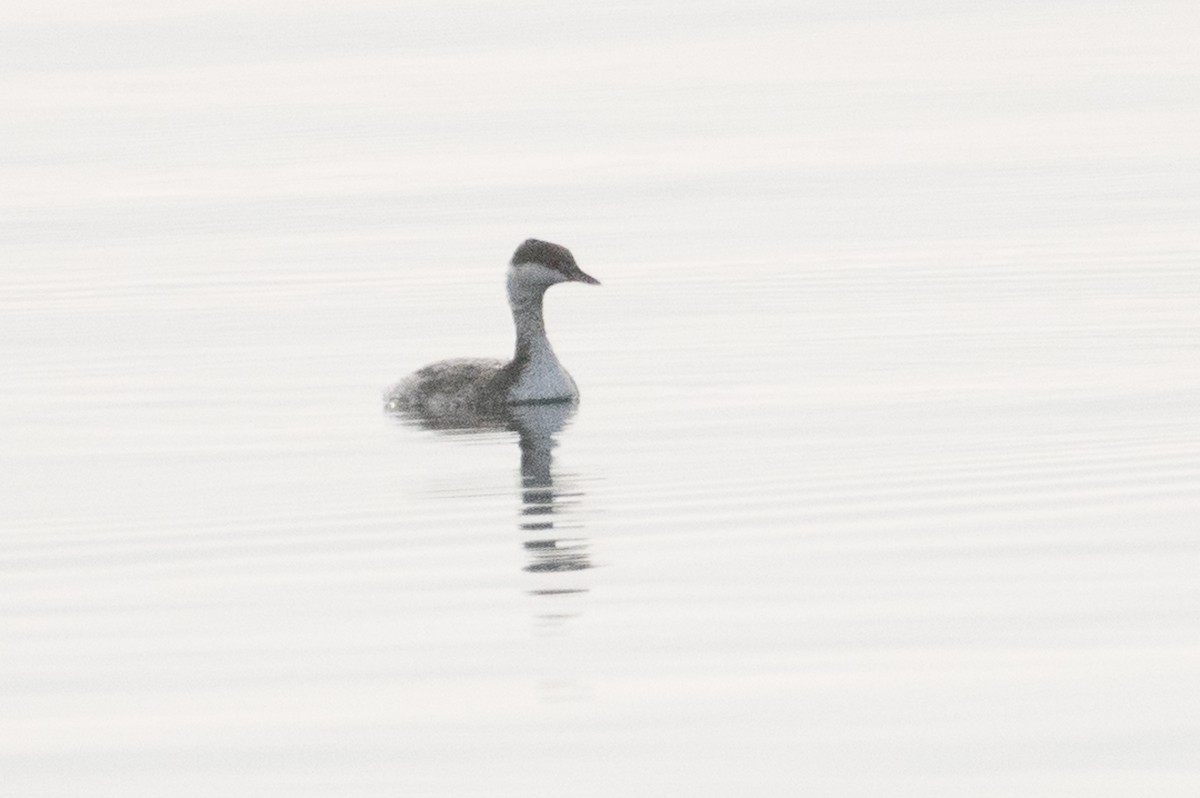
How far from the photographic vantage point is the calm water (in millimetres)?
11508

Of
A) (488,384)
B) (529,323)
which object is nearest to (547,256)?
(529,323)

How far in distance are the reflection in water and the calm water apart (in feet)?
0.18

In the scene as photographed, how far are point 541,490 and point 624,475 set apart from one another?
0.60 m

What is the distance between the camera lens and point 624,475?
18031 mm

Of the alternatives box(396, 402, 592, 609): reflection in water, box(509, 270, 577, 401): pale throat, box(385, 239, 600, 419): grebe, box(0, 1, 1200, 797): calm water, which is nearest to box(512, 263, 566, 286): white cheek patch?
box(509, 270, 577, 401): pale throat

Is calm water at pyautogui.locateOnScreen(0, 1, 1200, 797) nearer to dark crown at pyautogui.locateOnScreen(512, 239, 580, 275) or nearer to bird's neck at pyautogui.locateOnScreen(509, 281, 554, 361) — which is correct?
bird's neck at pyautogui.locateOnScreen(509, 281, 554, 361)

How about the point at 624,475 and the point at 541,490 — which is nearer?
the point at 541,490

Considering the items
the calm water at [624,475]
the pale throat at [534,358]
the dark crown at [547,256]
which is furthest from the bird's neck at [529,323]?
the calm water at [624,475]

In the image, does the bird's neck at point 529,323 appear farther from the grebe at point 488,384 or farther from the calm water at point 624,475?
the calm water at point 624,475

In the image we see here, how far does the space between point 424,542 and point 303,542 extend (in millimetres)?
605

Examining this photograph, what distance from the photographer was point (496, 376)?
72.3ft

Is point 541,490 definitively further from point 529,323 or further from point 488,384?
point 529,323

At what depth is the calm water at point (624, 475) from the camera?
11508 millimetres

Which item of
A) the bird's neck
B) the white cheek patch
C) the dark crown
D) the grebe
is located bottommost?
the grebe
